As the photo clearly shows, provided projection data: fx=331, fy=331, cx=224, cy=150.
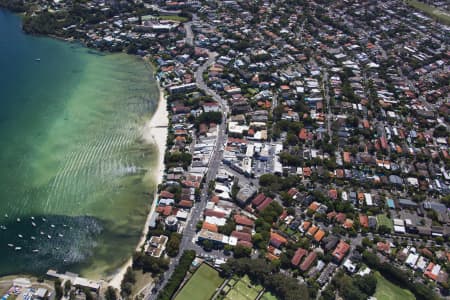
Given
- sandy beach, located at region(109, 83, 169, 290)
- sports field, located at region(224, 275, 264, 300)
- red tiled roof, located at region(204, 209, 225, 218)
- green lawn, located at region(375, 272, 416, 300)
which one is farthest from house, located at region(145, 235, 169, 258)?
green lawn, located at region(375, 272, 416, 300)

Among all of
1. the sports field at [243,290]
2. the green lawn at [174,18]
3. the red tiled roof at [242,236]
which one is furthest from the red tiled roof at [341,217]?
the green lawn at [174,18]

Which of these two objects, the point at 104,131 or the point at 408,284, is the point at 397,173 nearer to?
the point at 408,284

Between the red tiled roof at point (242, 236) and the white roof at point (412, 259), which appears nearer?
the white roof at point (412, 259)

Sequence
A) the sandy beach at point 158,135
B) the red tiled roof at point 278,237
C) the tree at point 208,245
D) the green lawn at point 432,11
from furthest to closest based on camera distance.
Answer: the green lawn at point 432,11
the sandy beach at point 158,135
the red tiled roof at point 278,237
the tree at point 208,245

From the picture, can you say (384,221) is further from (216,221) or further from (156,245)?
(156,245)

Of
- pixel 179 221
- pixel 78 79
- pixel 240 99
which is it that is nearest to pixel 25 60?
pixel 78 79

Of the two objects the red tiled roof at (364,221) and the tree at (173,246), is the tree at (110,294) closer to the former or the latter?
the tree at (173,246)

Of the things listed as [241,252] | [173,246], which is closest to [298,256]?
[241,252]
